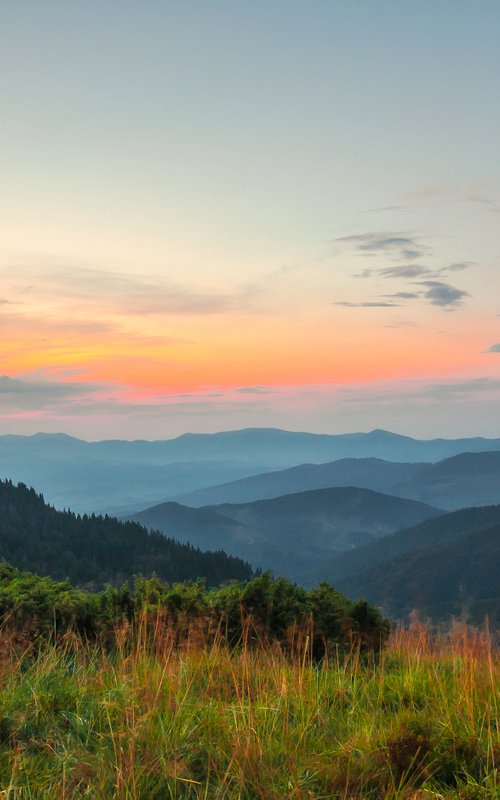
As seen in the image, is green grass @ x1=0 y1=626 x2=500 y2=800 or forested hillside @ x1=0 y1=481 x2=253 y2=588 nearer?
green grass @ x1=0 y1=626 x2=500 y2=800

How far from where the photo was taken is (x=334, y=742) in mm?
5930

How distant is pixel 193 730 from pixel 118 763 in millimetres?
717

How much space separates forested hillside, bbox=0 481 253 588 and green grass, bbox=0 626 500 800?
130326mm

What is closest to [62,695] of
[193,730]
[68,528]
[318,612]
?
[193,730]

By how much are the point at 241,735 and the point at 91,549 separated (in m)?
155

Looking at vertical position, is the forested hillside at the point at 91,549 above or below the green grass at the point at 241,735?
below

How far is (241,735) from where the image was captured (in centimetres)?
546

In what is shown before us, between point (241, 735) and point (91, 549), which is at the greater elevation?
point (241, 735)

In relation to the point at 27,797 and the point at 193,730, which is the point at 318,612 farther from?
the point at 27,797

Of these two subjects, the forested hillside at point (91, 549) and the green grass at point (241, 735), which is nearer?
the green grass at point (241, 735)

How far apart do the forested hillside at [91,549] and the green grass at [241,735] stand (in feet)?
428

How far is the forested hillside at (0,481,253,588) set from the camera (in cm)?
14212

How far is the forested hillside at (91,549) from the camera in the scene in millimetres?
142125

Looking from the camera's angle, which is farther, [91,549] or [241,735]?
[91,549]
